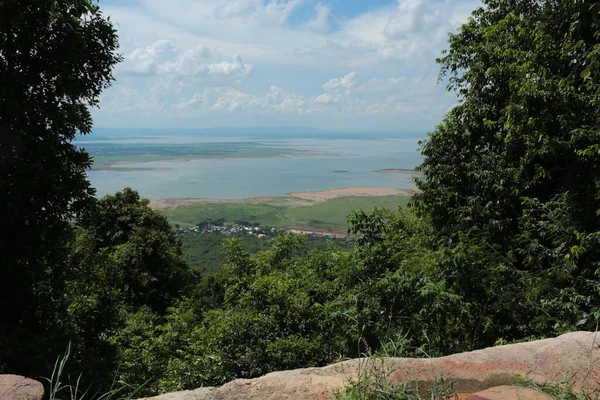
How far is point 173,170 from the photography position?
102688 mm

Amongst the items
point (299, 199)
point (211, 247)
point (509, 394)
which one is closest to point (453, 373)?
point (509, 394)

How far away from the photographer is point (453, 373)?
2.56m

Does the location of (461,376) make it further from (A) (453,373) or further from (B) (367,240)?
(B) (367,240)

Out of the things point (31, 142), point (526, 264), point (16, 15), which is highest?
point (16, 15)

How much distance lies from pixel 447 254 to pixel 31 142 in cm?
559

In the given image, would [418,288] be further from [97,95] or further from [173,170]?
[173,170]

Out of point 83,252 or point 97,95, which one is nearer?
point 97,95

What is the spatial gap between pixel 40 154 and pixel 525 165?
723 centimetres

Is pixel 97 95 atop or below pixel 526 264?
atop

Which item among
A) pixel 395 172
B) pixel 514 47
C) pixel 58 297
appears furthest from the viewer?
pixel 395 172

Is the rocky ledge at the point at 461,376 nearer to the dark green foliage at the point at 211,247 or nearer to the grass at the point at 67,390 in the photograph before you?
the grass at the point at 67,390

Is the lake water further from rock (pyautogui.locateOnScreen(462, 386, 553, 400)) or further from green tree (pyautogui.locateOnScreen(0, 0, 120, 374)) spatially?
rock (pyautogui.locateOnScreen(462, 386, 553, 400))

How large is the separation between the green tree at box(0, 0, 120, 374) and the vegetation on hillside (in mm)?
19

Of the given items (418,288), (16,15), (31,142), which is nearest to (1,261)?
(31,142)
